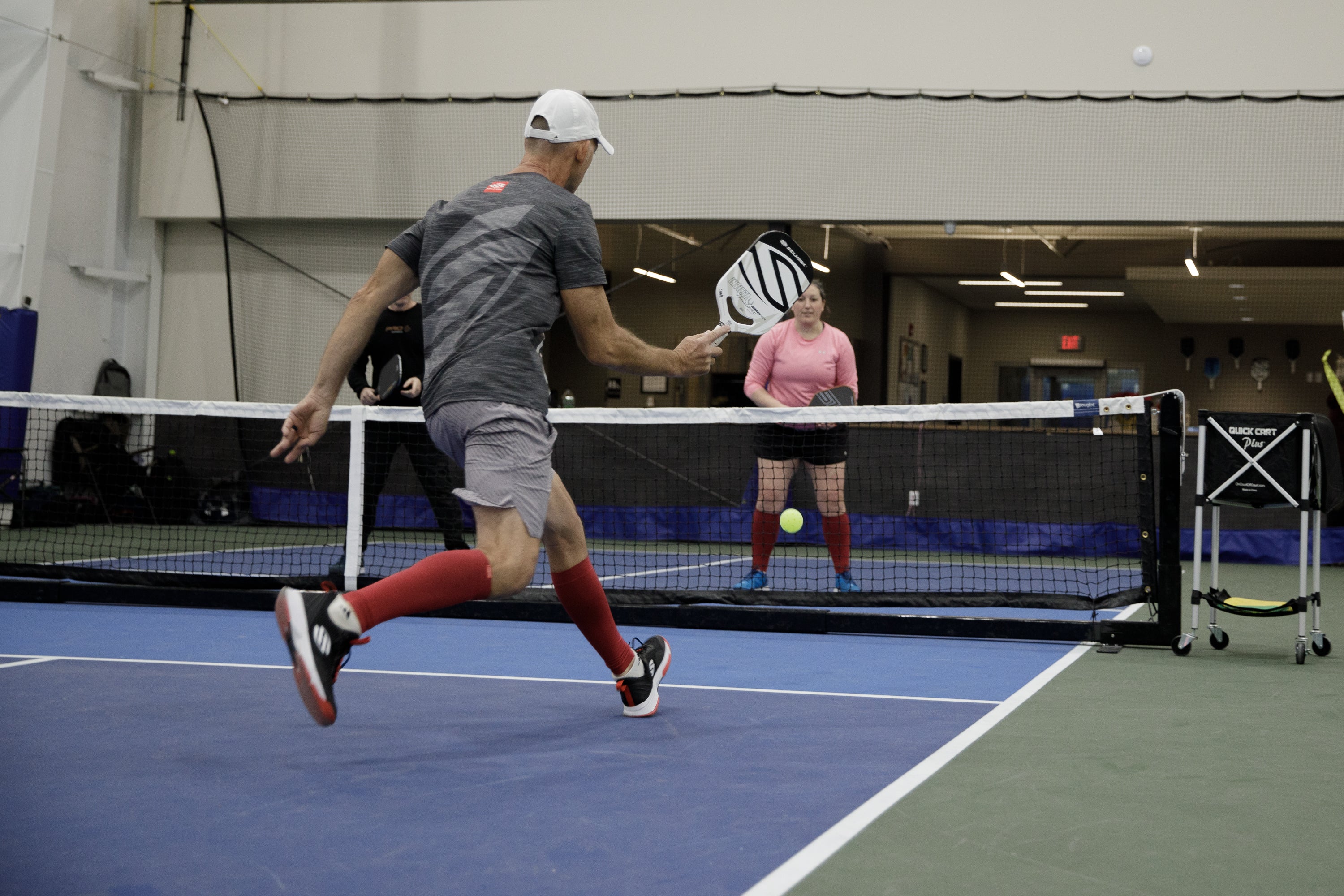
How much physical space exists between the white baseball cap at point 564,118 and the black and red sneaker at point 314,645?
1.27 meters

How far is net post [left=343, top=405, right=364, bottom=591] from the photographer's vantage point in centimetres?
606

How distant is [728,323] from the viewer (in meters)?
3.40

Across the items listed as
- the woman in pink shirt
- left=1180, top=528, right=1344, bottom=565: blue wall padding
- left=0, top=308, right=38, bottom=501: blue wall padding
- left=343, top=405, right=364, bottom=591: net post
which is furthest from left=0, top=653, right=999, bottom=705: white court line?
left=0, top=308, right=38, bottom=501: blue wall padding

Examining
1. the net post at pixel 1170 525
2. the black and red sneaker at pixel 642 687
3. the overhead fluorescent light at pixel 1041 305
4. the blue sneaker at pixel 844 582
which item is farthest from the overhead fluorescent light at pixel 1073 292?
the black and red sneaker at pixel 642 687

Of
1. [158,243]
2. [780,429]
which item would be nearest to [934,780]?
[780,429]

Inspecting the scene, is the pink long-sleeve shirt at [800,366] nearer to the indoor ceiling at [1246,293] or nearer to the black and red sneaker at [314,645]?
the black and red sneaker at [314,645]

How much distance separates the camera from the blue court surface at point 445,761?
2225mm

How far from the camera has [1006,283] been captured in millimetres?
20375

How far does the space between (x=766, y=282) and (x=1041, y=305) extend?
67.4 ft

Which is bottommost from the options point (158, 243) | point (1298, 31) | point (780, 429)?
point (780, 429)

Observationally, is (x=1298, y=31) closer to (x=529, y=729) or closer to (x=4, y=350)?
(x=529, y=729)

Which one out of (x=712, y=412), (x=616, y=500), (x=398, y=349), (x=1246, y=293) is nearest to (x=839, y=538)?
(x=712, y=412)

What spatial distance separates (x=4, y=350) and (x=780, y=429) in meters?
7.72

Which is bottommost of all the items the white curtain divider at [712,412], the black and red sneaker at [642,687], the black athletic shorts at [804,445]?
the black and red sneaker at [642,687]
